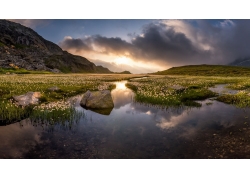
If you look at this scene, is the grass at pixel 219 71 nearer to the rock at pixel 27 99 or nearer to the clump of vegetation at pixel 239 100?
the clump of vegetation at pixel 239 100

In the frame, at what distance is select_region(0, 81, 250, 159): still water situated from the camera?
696 cm

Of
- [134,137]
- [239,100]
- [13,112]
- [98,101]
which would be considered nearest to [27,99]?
[13,112]

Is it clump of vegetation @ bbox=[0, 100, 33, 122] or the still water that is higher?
clump of vegetation @ bbox=[0, 100, 33, 122]

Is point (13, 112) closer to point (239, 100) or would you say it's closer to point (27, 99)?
point (27, 99)

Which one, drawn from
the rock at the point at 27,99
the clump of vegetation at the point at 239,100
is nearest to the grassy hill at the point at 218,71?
the clump of vegetation at the point at 239,100

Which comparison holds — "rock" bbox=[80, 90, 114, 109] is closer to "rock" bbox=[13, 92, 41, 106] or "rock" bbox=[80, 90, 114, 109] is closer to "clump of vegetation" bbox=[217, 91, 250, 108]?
"rock" bbox=[13, 92, 41, 106]

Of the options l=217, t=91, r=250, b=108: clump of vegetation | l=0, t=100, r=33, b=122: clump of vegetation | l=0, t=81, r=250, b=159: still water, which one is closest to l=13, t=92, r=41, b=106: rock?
l=0, t=100, r=33, b=122: clump of vegetation

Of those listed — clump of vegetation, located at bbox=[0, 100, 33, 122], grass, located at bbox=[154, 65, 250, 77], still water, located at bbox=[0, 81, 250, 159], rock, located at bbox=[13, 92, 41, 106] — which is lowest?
still water, located at bbox=[0, 81, 250, 159]

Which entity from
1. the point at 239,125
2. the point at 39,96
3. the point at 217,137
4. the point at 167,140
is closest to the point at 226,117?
the point at 239,125

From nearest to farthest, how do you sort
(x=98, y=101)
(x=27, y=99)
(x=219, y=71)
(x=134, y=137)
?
(x=134, y=137), (x=27, y=99), (x=98, y=101), (x=219, y=71)

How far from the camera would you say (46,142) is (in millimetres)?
7941

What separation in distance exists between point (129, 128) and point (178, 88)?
14.1 m

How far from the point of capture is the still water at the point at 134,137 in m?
6.96

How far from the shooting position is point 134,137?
8516mm
